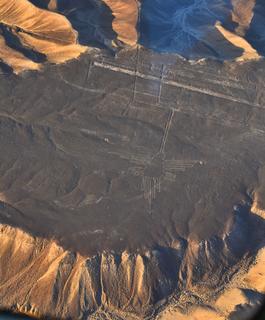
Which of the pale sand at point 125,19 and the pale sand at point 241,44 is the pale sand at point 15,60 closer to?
the pale sand at point 125,19

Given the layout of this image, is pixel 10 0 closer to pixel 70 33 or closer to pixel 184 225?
pixel 70 33

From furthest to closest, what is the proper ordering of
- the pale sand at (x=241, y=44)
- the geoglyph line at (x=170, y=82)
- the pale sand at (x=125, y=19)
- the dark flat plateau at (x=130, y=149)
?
1. the pale sand at (x=241, y=44)
2. the pale sand at (x=125, y=19)
3. the geoglyph line at (x=170, y=82)
4. the dark flat plateau at (x=130, y=149)

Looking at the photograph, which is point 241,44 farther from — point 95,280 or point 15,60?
point 95,280

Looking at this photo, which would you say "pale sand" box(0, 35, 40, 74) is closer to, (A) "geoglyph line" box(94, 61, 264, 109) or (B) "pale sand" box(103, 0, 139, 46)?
(A) "geoglyph line" box(94, 61, 264, 109)

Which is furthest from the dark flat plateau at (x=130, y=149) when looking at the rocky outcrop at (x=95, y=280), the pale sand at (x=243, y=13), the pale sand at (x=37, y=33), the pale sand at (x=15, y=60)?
the pale sand at (x=243, y=13)

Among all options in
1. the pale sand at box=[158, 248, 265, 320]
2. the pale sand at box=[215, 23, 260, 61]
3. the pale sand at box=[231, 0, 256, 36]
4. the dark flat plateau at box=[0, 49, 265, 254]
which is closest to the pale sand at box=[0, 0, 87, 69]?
the dark flat plateau at box=[0, 49, 265, 254]

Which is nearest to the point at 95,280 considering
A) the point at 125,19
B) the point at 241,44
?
the point at 125,19

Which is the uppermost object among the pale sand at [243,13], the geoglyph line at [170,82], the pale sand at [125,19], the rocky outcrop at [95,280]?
the pale sand at [243,13]
